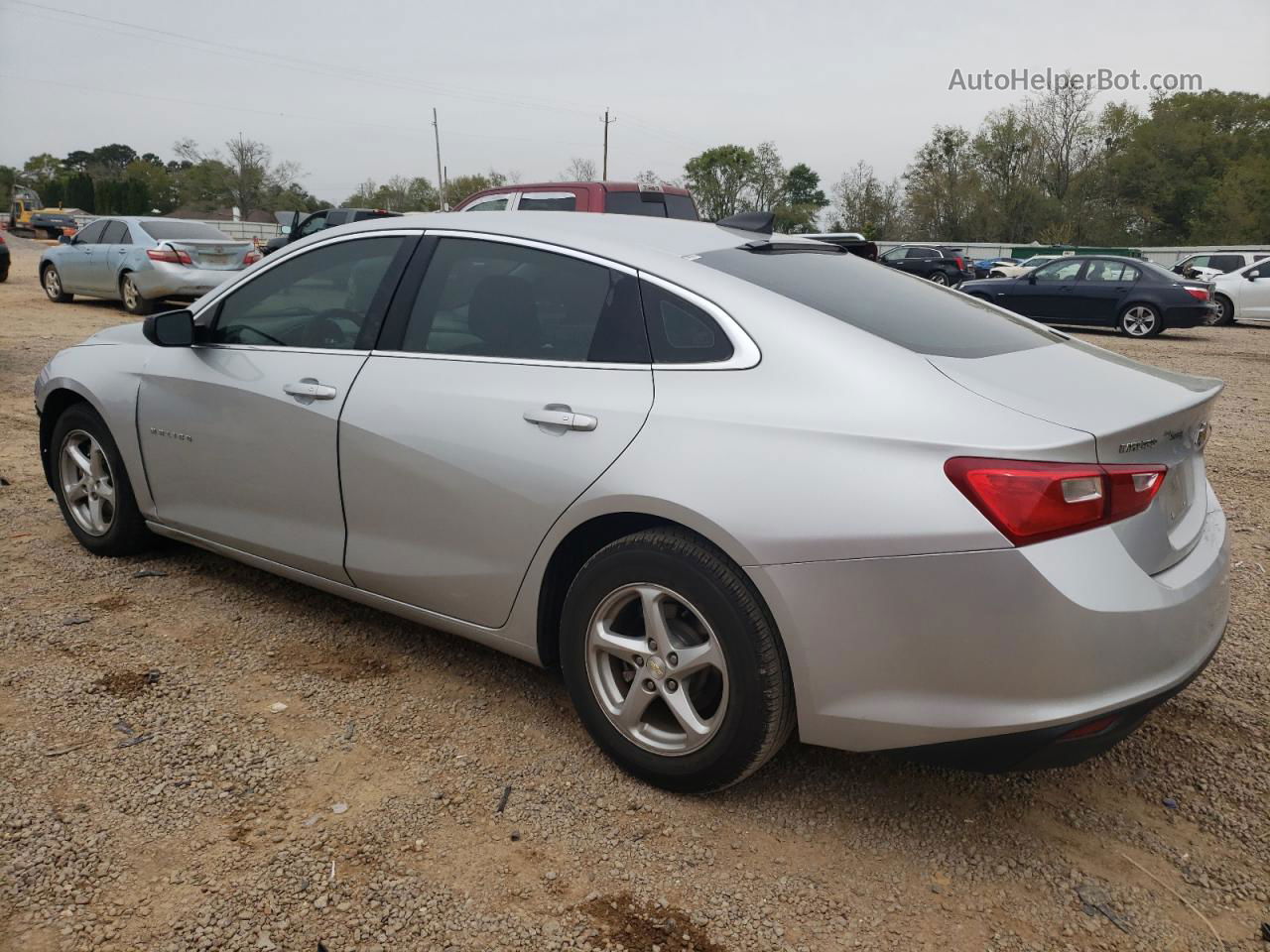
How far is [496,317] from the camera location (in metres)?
3.08

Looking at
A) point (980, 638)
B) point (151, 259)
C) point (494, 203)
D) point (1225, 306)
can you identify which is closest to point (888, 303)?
point (980, 638)

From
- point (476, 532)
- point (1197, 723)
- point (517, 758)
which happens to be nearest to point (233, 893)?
point (517, 758)

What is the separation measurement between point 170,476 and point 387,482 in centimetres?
132

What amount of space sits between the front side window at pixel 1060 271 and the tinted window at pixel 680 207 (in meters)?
8.89

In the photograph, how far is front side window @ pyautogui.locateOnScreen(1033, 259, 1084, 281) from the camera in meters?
18.2

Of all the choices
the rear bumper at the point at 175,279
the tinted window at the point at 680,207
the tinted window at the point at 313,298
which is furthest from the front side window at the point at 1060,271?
the tinted window at the point at 313,298

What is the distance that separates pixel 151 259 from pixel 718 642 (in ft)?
46.2

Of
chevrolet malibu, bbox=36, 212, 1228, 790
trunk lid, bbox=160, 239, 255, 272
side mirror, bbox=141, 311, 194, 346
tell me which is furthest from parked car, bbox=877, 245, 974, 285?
chevrolet malibu, bbox=36, 212, 1228, 790

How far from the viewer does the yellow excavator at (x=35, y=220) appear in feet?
154

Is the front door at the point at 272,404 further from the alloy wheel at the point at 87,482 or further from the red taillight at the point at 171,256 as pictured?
the red taillight at the point at 171,256

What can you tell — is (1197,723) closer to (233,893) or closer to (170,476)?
(233,893)

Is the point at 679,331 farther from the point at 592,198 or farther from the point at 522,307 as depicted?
the point at 592,198

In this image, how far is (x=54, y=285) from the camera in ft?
54.1

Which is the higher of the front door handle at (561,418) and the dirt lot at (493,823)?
the front door handle at (561,418)
